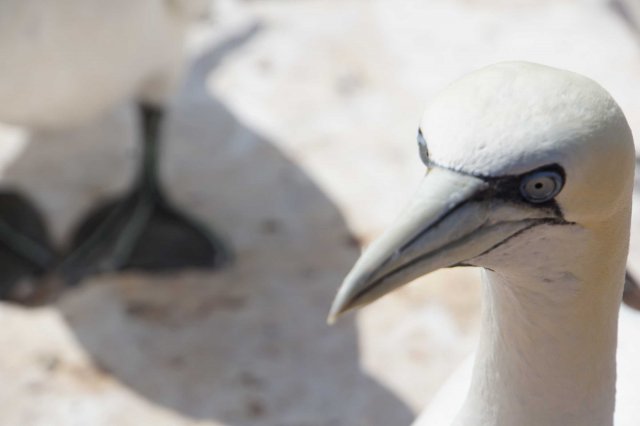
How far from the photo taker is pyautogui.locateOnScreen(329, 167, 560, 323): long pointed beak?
4.85 ft

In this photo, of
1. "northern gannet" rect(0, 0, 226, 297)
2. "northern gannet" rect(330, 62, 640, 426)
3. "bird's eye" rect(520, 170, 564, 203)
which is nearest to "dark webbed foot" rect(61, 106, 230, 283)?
"northern gannet" rect(0, 0, 226, 297)

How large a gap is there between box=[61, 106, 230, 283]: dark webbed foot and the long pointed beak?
2.26m

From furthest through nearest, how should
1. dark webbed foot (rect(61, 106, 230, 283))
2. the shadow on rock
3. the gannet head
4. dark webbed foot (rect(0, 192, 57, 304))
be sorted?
dark webbed foot (rect(61, 106, 230, 283)) < dark webbed foot (rect(0, 192, 57, 304)) < the shadow on rock < the gannet head

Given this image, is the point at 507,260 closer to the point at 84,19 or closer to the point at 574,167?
the point at 574,167

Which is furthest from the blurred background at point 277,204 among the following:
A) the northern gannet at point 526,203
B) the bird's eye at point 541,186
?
the bird's eye at point 541,186

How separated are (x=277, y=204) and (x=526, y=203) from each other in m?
2.59

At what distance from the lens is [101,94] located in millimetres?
3631

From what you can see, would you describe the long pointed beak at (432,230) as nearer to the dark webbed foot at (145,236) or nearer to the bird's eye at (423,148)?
the bird's eye at (423,148)

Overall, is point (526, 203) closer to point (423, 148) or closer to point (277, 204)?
point (423, 148)

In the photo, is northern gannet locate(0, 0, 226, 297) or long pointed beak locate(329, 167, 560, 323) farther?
northern gannet locate(0, 0, 226, 297)

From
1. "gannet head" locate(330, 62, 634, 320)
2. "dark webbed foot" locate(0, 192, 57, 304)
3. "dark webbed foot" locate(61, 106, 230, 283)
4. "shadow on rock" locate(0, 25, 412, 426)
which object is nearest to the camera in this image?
"gannet head" locate(330, 62, 634, 320)

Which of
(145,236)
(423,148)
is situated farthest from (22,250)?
(423,148)

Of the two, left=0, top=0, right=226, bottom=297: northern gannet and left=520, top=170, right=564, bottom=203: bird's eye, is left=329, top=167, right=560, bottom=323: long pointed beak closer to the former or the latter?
left=520, top=170, right=564, bottom=203: bird's eye

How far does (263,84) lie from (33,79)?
1472 mm
